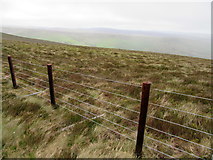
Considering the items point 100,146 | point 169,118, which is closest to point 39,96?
point 100,146

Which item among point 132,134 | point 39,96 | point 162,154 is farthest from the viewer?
point 39,96

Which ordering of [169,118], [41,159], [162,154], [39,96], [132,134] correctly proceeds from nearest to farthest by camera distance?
[41,159], [162,154], [132,134], [169,118], [39,96]

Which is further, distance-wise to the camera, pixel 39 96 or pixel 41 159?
pixel 39 96

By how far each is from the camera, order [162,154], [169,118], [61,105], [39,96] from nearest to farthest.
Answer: [162,154] < [169,118] < [61,105] < [39,96]

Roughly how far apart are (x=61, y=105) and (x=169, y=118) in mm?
4025

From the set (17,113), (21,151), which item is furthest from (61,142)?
(17,113)

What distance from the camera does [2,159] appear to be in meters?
2.71

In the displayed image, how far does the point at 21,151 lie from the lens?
2.88 metres

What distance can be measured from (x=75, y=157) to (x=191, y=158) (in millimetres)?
2634

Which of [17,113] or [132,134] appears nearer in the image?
[132,134]

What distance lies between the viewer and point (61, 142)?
316 cm

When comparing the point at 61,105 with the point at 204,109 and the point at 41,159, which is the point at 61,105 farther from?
the point at 204,109

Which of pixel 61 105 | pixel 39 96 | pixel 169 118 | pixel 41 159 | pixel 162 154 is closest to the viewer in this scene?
pixel 41 159

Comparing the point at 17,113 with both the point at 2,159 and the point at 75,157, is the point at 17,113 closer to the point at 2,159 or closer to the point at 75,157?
the point at 2,159
